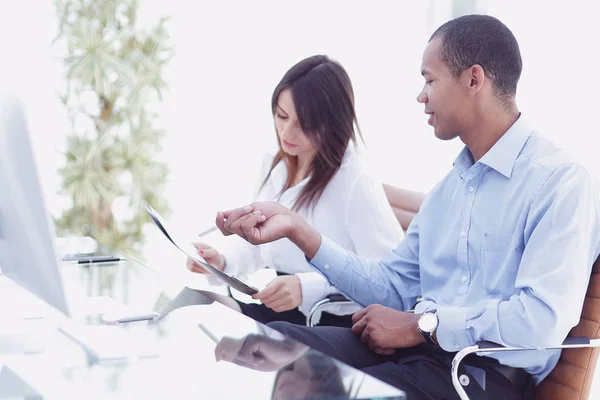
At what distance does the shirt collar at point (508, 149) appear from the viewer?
1.76 metres

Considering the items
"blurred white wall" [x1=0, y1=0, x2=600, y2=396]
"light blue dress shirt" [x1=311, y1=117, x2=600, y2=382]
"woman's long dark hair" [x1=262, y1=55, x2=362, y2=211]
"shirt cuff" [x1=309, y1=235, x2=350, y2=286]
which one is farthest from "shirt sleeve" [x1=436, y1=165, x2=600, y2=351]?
"blurred white wall" [x1=0, y1=0, x2=600, y2=396]

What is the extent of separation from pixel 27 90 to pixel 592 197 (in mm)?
3423

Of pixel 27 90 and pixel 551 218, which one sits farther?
pixel 27 90

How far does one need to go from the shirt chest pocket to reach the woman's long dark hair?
0.84 meters

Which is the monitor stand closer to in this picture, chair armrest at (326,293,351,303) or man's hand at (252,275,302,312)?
man's hand at (252,275,302,312)

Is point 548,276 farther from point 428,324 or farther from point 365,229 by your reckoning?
point 365,229

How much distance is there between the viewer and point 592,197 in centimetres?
162

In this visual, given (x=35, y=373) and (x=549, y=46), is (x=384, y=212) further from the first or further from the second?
(x=549, y=46)

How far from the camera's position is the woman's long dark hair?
2.47 meters

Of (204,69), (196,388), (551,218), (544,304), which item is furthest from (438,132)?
(204,69)

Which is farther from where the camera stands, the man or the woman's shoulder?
the woman's shoulder

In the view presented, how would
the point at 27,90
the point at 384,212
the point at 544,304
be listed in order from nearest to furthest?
the point at 544,304 < the point at 384,212 < the point at 27,90

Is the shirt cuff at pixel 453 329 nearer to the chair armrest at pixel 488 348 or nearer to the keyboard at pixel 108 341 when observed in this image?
the chair armrest at pixel 488 348

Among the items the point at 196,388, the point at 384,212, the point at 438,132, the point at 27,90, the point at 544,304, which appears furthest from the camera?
the point at 27,90
